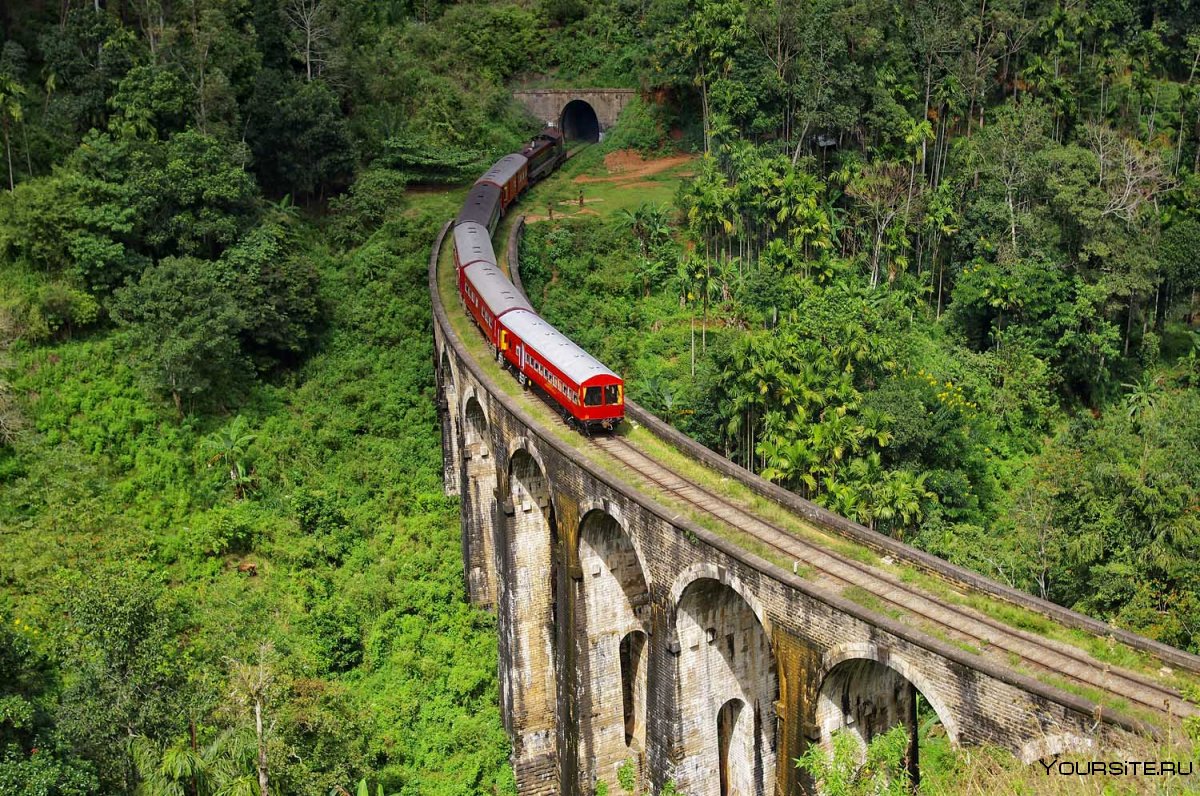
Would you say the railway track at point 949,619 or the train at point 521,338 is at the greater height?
the train at point 521,338

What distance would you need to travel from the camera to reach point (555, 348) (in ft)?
137

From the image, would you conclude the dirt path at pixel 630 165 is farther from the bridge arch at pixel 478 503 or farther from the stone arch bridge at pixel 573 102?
the bridge arch at pixel 478 503

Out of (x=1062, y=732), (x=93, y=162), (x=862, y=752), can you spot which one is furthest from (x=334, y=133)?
(x=1062, y=732)

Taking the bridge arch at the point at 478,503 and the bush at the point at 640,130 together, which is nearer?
the bridge arch at the point at 478,503

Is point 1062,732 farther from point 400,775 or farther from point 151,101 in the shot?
point 151,101

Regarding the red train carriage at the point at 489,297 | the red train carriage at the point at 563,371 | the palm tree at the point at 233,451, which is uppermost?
the red train carriage at the point at 489,297

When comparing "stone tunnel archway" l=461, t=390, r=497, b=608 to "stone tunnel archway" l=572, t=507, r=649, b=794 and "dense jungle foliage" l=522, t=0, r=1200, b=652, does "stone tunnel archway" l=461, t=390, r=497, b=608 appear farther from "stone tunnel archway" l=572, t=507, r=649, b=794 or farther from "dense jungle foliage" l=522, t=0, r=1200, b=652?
"stone tunnel archway" l=572, t=507, r=649, b=794

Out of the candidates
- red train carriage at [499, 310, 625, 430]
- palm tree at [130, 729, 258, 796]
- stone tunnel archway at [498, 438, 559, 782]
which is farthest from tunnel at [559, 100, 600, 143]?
palm tree at [130, 729, 258, 796]

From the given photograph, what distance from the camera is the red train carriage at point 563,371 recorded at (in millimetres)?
38844

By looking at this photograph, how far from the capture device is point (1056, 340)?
197 feet

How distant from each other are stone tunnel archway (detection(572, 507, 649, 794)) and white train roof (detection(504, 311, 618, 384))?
17.8 ft

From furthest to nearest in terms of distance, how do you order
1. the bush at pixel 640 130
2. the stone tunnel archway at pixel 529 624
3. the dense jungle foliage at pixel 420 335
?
1. the bush at pixel 640 130
2. the stone tunnel archway at pixel 529 624
3. the dense jungle foliage at pixel 420 335

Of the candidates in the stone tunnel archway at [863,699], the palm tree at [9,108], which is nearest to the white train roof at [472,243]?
the palm tree at [9,108]

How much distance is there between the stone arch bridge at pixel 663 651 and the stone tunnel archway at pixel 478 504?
0.23ft
